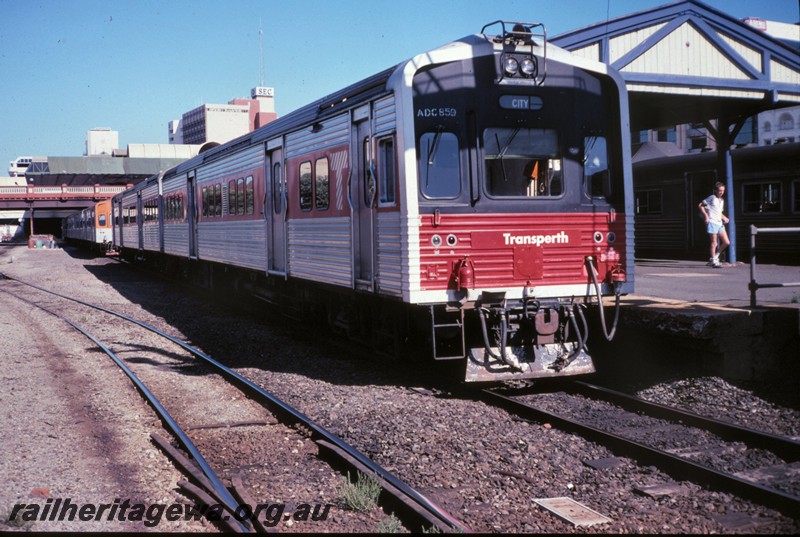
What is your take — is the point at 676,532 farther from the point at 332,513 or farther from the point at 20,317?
the point at 20,317

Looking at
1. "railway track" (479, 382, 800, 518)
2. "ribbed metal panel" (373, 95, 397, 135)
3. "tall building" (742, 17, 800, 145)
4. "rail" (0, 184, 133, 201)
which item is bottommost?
"railway track" (479, 382, 800, 518)

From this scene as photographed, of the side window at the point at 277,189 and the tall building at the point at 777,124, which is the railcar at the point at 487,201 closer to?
the side window at the point at 277,189

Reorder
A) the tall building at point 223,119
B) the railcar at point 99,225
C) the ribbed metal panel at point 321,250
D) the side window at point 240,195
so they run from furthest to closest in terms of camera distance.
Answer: the tall building at point 223,119 → the railcar at point 99,225 → the side window at point 240,195 → the ribbed metal panel at point 321,250

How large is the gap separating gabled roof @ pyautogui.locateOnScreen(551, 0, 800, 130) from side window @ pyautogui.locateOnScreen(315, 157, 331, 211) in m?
7.04

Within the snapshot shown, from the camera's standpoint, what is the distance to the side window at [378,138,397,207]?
777 cm

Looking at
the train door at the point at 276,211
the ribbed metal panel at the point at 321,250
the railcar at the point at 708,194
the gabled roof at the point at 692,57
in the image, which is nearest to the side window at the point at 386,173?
the ribbed metal panel at the point at 321,250

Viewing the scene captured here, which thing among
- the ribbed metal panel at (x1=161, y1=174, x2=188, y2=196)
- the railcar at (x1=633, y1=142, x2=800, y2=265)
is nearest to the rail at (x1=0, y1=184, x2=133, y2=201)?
the ribbed metal panel at (x1=161, y1=174, x2=188, y2=196)

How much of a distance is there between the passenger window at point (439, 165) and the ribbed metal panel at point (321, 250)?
1.70 metres

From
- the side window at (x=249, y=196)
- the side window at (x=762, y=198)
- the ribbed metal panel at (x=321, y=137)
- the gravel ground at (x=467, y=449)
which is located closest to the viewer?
the gravel ground at (x=467, y=449)

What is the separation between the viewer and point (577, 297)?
8133mm

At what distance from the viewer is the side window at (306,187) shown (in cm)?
1020

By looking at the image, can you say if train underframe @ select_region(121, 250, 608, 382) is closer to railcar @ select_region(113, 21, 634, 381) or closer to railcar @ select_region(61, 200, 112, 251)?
railcar @ select_region(113, 21, 634, 381)

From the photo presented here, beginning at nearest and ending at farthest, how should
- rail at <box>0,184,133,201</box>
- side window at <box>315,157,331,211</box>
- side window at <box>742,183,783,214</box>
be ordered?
side window at <box>315,157,331,211</box>
side window at <box>742,183,783,214</box>
rail at <box>0,184,133,201</box>

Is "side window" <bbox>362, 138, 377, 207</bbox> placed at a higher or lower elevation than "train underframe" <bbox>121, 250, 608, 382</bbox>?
higher
